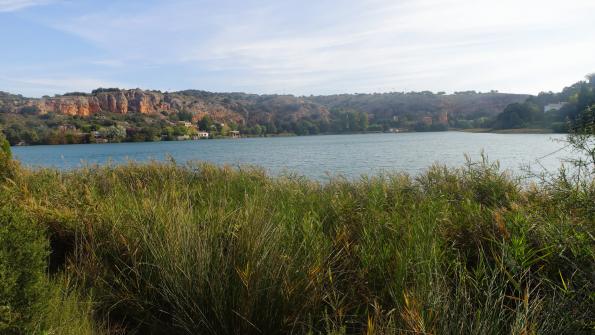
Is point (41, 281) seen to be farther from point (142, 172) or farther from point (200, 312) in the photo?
point (142, 172)

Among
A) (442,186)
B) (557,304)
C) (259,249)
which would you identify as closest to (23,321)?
(259,249)

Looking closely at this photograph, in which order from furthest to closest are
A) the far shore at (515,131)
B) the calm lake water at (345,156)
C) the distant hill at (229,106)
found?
the distant hill at (229,106) < the far shore at (515,131) < the calm lake water at (345,156)

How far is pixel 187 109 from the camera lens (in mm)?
112875

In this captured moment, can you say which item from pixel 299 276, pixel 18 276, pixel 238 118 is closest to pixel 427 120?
pixel 238 118

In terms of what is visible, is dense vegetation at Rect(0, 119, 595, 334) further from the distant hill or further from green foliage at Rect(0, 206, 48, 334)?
the distant hill

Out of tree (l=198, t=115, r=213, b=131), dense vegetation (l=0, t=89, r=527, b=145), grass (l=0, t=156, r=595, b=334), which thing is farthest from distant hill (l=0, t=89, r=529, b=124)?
grass (l=0, t=156, r=595, b=334)

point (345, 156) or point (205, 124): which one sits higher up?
point (205, 124)

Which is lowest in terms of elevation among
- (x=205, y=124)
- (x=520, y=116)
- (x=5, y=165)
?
(x=5, y=165)

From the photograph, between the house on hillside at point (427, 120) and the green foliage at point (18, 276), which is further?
the house on hillside at point (427, 120)

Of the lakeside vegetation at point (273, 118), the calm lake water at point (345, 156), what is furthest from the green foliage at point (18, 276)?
the lakeside vegetation at point (273, 118)

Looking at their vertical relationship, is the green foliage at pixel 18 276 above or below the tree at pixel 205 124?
below

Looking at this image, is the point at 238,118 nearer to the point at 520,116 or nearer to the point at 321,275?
the point at 520,116

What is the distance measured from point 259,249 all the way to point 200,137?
287ft

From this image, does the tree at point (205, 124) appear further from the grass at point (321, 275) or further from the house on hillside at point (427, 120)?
the grass at point (321, 275)
